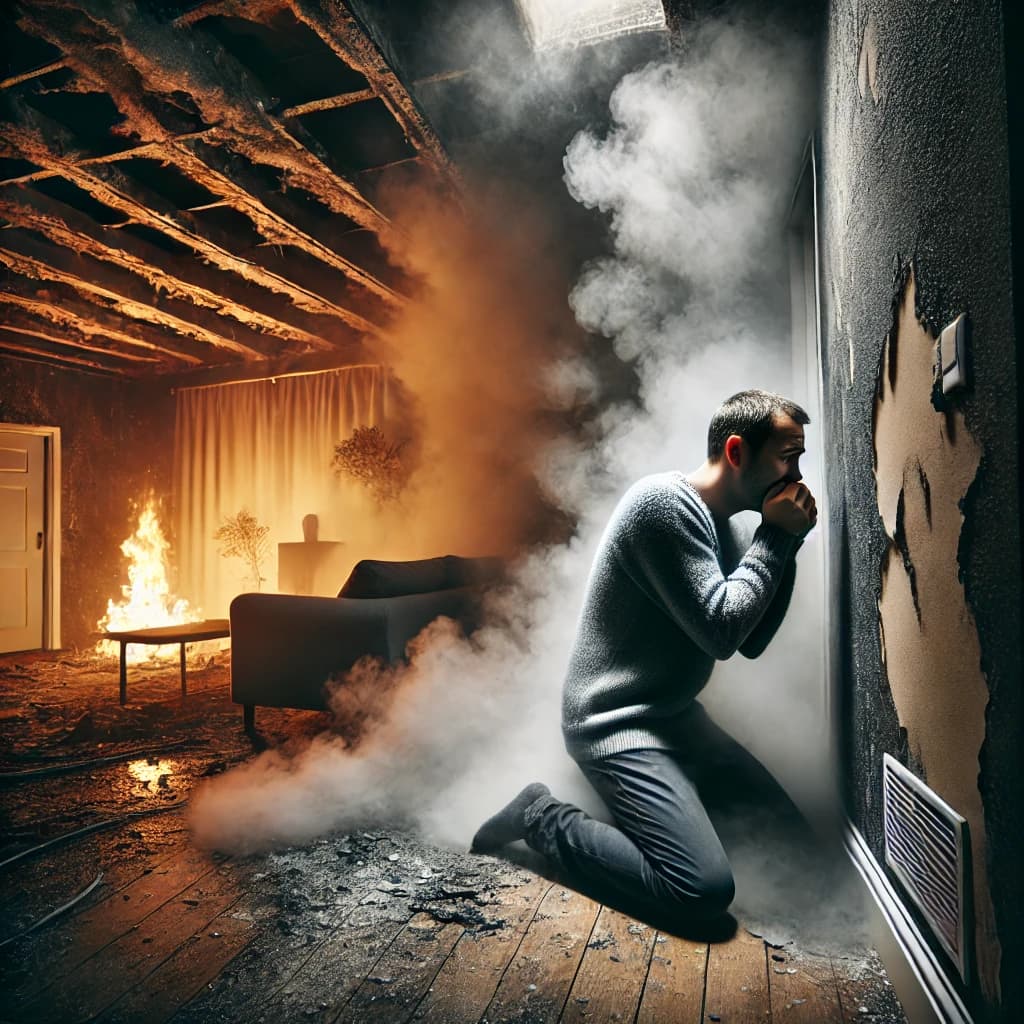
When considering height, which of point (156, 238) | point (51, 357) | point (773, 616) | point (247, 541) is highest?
point (156, 238)

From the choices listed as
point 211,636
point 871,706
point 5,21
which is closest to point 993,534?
point 871,706

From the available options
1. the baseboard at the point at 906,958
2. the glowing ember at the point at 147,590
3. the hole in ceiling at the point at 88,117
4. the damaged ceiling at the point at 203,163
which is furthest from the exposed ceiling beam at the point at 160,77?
the glowing ember at the point at 147,590

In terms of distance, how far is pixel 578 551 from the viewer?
3.11m

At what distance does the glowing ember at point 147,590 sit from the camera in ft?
23.2

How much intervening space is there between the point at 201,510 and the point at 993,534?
7601 millimetres

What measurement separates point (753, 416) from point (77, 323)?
18.5 feet

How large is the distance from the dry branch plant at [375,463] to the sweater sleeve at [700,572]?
486 cm

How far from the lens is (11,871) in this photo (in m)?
1.96

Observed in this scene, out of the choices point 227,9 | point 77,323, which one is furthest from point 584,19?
point 77,323

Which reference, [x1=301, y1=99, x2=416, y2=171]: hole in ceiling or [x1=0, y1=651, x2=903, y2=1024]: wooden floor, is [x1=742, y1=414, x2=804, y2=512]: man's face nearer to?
[x1=0, y1=651, x2=903, y2=1024]: wooden floor

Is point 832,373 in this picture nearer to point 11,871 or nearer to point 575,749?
point 575,749

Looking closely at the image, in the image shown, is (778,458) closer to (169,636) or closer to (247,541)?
(169,636)

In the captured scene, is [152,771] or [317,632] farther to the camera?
[317,632]

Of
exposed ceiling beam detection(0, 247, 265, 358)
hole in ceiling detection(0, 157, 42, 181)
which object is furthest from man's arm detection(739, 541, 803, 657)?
exposed ceiling beam detection(0, 247, 265, 358)
